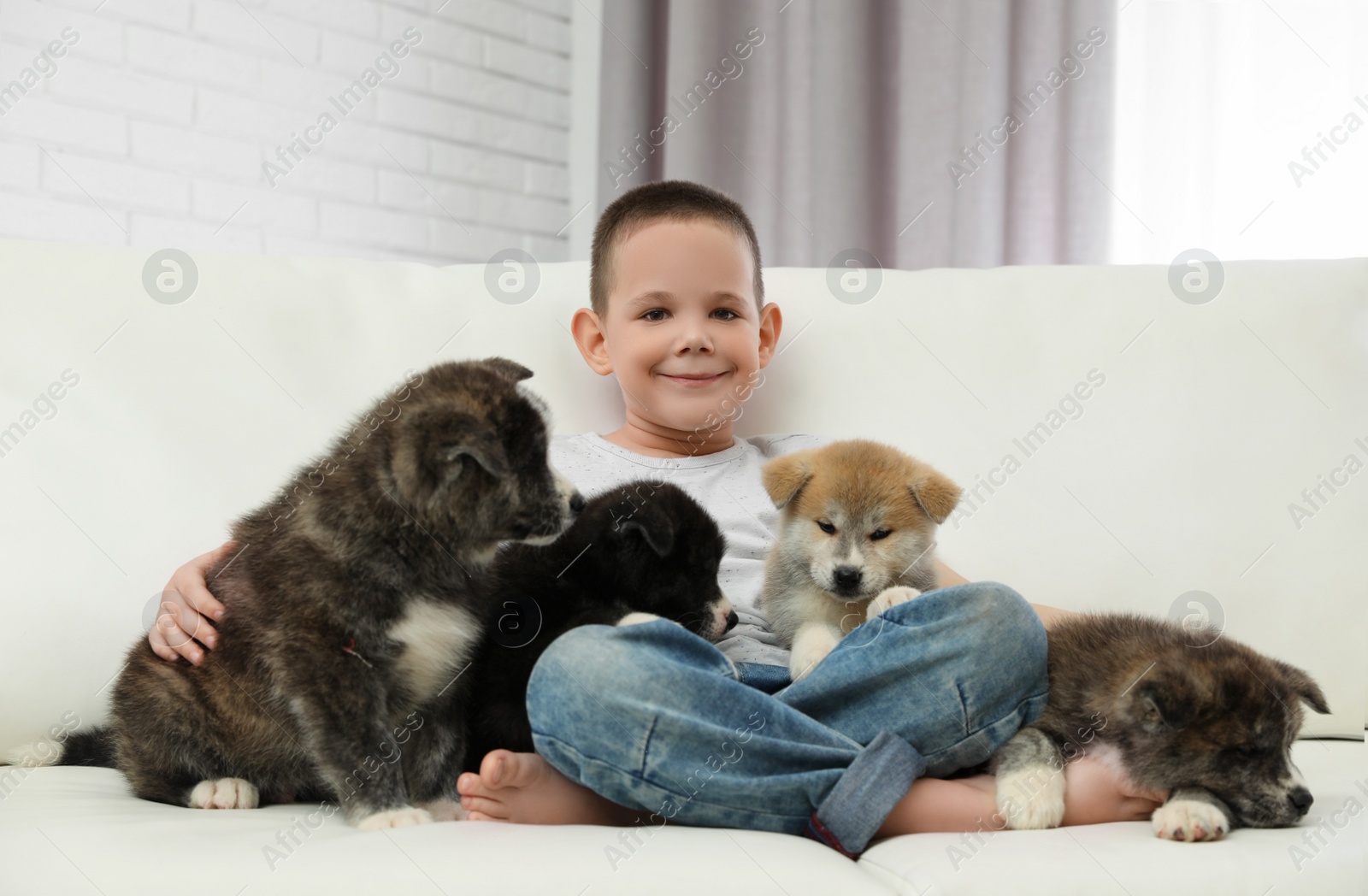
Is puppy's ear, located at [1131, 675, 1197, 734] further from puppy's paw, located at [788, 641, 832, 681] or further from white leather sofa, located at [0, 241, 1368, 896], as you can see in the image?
puppy's paw, located at [788, 641, 832, 681]

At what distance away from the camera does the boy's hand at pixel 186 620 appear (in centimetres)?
186

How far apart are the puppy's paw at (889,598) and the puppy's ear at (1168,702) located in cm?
48

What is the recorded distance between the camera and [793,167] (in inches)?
180

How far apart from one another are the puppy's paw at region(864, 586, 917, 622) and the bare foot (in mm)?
644

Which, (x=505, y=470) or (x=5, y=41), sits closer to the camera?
(x=505, y=470)

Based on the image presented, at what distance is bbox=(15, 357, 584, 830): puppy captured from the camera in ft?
5.64

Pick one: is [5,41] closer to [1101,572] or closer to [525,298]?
[525,298]

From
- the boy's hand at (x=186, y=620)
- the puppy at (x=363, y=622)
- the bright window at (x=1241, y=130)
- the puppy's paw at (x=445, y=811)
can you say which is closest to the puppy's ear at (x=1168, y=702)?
the puppy at (x=363, y=622)

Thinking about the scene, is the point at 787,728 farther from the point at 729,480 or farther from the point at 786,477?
the point at 729,480

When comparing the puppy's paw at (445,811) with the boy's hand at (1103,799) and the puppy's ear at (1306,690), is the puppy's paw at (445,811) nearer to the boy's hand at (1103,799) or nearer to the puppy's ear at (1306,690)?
the boy's hand at (1103,799)

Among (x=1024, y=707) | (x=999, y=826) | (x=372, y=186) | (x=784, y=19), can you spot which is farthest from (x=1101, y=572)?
(x=372, y=186)

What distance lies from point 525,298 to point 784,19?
2.59 metres

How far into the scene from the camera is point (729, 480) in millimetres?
2754

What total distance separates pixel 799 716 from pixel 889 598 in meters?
0.43
